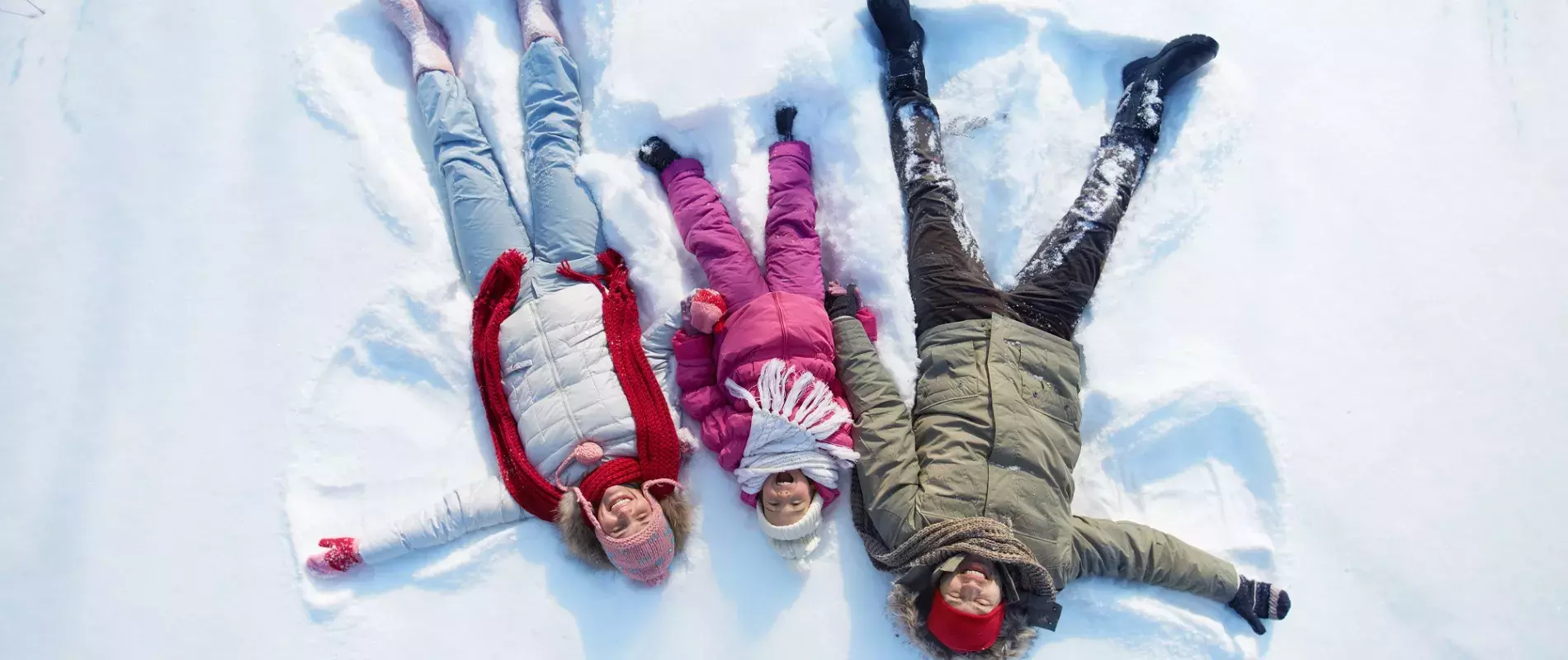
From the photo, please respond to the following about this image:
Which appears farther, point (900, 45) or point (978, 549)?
point (900, 45)

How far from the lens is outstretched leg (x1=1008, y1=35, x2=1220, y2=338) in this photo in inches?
88.7

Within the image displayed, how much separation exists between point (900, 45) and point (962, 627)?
66.9 inches

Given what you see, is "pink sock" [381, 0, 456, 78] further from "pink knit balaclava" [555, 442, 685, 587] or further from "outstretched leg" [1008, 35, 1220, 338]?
"outstretched leg" [1008, 35, 1220, 338]

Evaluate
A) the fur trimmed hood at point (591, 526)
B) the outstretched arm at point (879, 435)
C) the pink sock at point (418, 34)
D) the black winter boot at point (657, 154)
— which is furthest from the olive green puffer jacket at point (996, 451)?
the pink sock at point (418, 34)

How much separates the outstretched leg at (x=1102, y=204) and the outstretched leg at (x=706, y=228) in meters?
0.77

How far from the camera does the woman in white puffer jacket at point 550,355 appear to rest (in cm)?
211

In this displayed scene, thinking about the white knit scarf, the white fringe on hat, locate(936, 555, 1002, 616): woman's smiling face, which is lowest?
locate(936, 555, 1002, 616): woman's smiling face

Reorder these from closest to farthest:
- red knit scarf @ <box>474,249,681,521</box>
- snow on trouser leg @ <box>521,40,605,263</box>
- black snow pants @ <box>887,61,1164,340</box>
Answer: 1. red knit scarf @ <box>474,249,681,521</box>
2. black snow pants @ <box>887,61,1164,340</box>
3. snow on trouser leg @ <box>521,40,605,263</box>

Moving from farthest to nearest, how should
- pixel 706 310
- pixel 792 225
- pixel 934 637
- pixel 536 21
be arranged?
pixel 536 21 → pixel 792 225 → pixel 706 310 → pixel 934 637

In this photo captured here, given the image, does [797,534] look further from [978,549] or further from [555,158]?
[555,158]

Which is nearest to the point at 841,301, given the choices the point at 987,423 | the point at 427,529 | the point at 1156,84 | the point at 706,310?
the point at 706,310

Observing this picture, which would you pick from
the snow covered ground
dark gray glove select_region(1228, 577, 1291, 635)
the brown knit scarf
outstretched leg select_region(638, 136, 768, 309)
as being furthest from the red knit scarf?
dark gray glove select_region(1228, 577, 1291, 635)

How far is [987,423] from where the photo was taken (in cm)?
207

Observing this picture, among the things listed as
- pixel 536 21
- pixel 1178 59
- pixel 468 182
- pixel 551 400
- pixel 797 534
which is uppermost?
pixel 536 21
